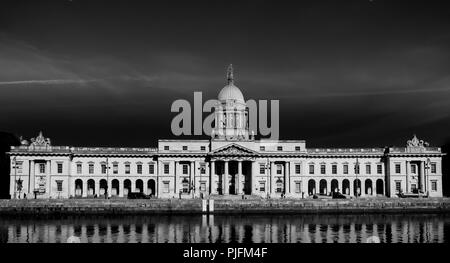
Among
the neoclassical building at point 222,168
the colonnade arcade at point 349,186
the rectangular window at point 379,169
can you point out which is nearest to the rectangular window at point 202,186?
the neoclassical building at point 222,168

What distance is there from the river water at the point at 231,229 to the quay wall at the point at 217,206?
361 centimetres

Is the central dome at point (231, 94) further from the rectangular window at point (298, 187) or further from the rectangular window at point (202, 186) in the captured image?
the rectangular window at point (298, 187)

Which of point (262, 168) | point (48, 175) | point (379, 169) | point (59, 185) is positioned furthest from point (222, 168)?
point (48, 175)

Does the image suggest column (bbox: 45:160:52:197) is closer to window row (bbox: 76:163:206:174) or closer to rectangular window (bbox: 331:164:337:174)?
window row (bbox: 76:163:206:174)

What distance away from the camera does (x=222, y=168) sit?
9056 cm

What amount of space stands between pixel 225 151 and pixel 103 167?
67.2 feet

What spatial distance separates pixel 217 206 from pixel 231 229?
1854cm

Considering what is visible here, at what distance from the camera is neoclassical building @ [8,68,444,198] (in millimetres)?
Answer: 88188

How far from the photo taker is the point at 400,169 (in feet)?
301

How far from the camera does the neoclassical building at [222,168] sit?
289 ft
